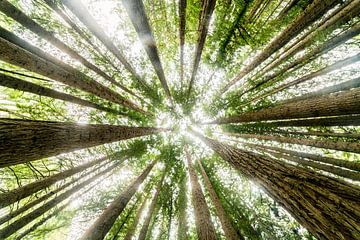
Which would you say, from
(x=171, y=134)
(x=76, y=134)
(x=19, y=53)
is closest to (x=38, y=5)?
(x=19, y=53)

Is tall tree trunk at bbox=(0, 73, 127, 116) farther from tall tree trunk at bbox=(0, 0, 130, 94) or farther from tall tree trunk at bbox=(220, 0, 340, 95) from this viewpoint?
tall tree trunk at bbox=(220, 0, 340, 95)

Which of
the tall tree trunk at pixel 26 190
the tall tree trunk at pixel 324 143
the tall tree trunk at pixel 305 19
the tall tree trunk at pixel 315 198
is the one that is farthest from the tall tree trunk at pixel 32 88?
the tall tree trunk at pixel 324 143

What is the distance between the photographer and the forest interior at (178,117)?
2.97 meters

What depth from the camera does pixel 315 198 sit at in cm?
242

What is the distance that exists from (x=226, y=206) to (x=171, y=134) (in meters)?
4.38

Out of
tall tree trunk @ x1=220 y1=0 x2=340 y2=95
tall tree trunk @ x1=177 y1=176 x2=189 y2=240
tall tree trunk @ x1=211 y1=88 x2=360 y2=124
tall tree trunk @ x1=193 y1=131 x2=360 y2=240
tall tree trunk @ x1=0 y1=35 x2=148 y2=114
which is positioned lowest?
tall tree trunk @ x1=177 y1=176 x2=189 y2=240

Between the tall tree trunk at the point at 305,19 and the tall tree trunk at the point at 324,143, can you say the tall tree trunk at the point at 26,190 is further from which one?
the tall tree trunk at the point at 305,19

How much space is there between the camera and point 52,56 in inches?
196

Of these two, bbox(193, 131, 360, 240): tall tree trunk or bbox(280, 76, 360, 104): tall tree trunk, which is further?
bbox(280, 76, 360, 104): tall tree trunk

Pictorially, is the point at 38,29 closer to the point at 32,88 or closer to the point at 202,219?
the point at 32,88

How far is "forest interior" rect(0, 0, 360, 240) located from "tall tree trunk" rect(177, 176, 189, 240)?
0.07 meters

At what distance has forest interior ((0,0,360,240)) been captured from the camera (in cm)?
297

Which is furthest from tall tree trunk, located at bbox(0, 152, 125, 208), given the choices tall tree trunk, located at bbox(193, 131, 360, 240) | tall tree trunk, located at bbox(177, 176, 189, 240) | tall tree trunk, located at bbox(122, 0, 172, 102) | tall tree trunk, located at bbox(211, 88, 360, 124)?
tall tree trunk, located at bbox(211, 88, 360, 124)

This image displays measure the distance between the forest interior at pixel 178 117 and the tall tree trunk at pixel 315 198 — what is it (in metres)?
0.02
